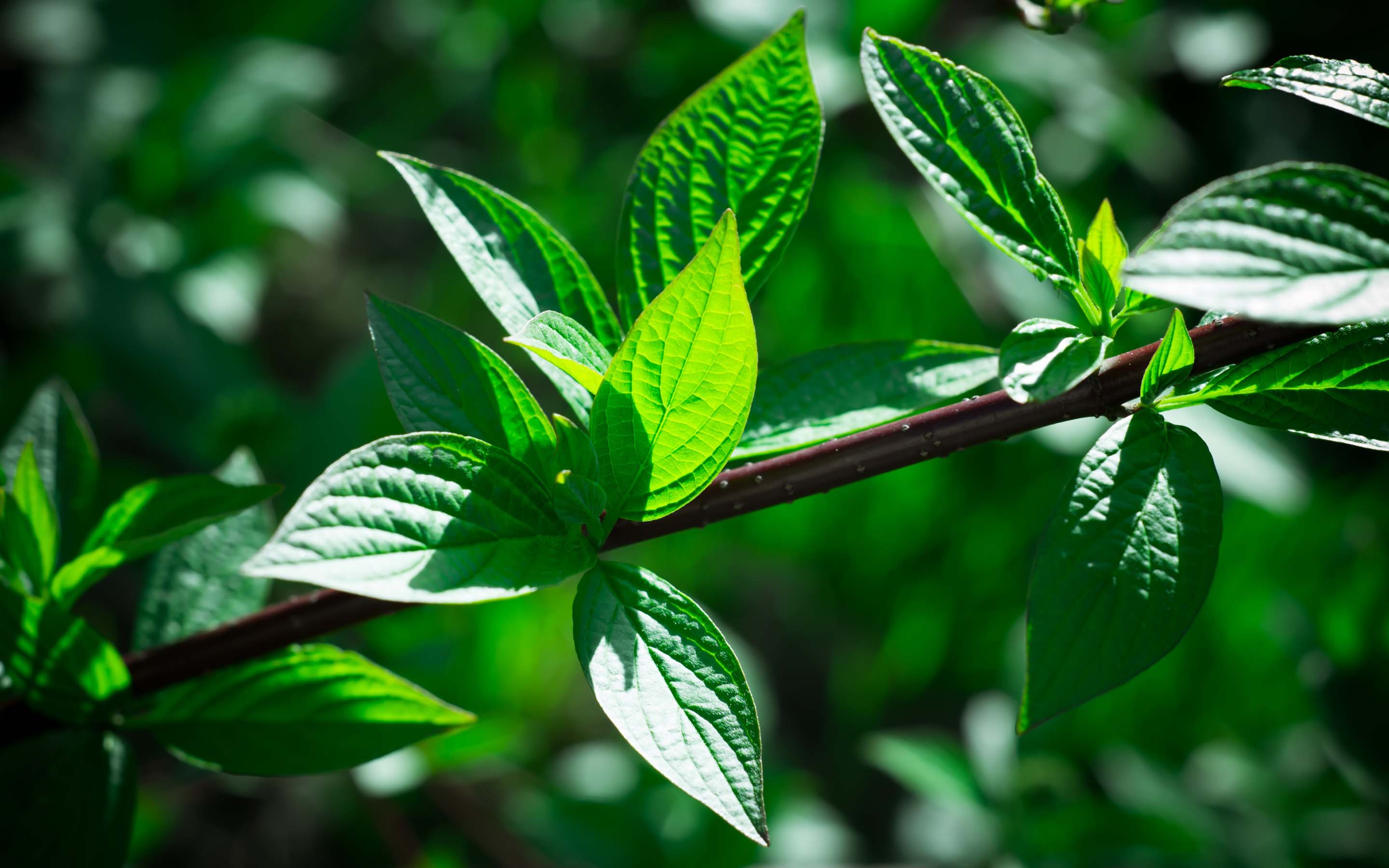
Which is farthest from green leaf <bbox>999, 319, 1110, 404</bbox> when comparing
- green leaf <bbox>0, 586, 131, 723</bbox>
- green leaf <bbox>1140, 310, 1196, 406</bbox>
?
green leaf <bbox>0, 586, 131, 723</bbox>

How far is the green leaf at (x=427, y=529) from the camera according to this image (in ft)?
0.86

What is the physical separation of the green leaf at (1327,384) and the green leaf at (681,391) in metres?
0.17

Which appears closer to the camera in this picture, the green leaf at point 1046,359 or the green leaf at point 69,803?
the green leaf at point 1046,359

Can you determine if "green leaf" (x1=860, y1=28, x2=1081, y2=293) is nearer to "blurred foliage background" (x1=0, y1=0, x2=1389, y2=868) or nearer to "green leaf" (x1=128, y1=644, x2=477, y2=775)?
"green leaf" (x1=128, y1=644, x2=477, y2=775)

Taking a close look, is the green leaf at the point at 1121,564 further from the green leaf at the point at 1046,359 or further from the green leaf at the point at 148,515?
the green leaf at the point at 148,515

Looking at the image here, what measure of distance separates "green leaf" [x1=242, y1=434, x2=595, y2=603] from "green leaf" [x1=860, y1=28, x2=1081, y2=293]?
0.66ft

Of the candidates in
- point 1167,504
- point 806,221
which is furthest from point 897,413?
point 806,221

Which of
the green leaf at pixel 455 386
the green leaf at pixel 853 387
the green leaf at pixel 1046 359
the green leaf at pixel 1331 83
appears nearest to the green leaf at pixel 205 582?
the green leaf at pixel 455 386

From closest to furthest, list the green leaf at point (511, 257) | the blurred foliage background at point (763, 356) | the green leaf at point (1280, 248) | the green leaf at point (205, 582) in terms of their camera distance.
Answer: the green leaf at point (1280, 248) < the green leaf at point (511, 257) < the green leaf at point (205, 582) < the blurred foliage background at point (763, 356)

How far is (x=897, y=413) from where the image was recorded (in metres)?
0.36

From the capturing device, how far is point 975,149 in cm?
33

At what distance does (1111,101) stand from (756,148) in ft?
4.06

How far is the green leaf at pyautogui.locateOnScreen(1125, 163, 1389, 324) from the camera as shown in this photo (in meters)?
0.23

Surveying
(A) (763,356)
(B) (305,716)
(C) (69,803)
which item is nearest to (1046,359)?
(B) (305,716)
